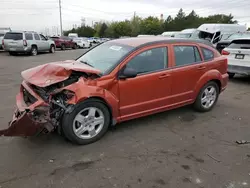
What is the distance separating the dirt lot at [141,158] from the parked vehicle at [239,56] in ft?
12.2

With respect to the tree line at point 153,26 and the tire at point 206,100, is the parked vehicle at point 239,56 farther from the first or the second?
the tree line at point 153,26

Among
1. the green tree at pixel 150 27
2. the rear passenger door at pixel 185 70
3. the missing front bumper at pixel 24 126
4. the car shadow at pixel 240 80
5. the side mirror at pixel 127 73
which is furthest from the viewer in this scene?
the green tree at pixel 150 27

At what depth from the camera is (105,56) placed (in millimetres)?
4219

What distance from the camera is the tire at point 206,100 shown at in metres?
4.99

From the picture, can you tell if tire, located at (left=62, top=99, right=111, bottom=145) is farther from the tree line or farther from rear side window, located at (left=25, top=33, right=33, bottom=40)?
the tree line

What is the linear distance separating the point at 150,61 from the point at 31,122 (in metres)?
2.27

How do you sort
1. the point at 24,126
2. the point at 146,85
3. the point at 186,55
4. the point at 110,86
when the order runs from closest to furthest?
the point at 24,126
the point at 110,86
the point at 146,85
the point at 186,55

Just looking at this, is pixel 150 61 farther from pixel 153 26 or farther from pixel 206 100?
pixel 153 26

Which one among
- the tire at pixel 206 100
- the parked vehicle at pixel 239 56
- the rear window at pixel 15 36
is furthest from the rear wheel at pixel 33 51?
the tire at pixel 206 100

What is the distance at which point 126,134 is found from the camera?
4027 millimetres

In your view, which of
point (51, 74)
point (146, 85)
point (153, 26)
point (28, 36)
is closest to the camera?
point (51, 74)

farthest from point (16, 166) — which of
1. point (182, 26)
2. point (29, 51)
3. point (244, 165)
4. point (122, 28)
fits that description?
point (122, 28)

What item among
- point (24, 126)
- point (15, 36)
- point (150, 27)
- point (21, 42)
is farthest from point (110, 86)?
point (150, 27)

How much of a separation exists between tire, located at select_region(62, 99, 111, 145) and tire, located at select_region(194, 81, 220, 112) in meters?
2.29
